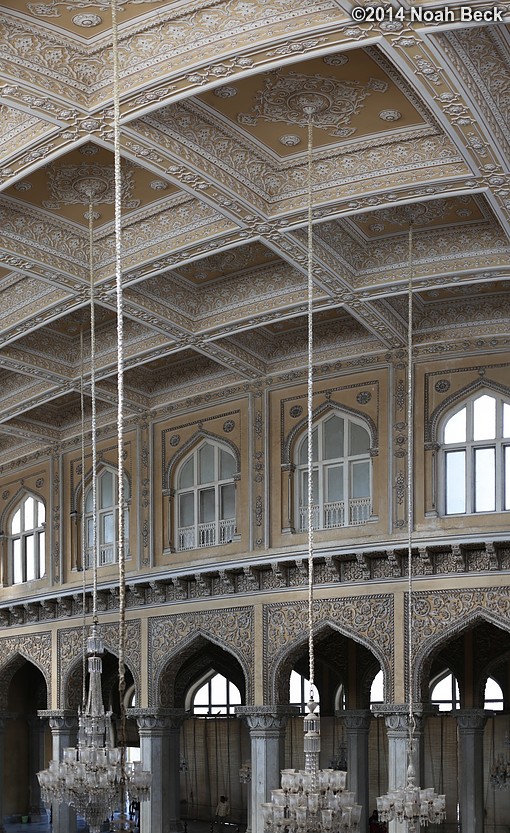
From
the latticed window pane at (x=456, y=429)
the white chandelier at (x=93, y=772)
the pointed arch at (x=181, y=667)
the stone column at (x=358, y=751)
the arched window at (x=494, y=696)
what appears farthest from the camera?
the arched window at (x=494, y=696)

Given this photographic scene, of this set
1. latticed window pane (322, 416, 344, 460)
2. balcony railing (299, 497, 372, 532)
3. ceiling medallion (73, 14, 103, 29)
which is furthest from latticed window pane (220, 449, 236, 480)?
ceiling medallion (73, 14, 103, 29)

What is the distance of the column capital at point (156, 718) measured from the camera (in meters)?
20.7

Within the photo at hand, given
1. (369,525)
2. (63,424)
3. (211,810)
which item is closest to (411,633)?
(369,525)

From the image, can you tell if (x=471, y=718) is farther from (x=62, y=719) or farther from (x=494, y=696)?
(x=62, y=719)

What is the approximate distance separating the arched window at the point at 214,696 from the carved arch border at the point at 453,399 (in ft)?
39.9

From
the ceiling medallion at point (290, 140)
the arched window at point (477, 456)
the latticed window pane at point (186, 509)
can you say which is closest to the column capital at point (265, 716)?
the latticed window pane at point (186, 509)

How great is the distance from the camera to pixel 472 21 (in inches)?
370

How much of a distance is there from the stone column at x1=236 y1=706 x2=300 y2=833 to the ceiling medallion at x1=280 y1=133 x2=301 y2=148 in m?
9.64

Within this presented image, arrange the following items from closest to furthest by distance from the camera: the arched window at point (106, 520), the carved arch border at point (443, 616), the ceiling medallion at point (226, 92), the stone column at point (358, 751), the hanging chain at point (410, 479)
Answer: the ceiling medallion at point (226, 92) < the hanging chain at point (410, 479) < the carved arch border at point (443, 616) < the stone column at point (358, 751) < the arched window at point (106, 520)

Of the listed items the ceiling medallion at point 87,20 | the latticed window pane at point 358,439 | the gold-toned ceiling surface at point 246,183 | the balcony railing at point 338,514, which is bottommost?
the balcony railing at point 338,514

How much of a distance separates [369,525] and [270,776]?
434 centimetres

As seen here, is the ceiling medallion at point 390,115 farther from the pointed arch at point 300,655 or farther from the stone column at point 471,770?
the stone column at point 471,770

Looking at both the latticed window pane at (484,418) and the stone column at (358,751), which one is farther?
the stone column at (358,751)

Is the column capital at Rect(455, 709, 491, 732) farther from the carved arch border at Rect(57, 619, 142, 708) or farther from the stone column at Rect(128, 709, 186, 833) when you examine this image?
the carved arch border at Rect(57, 619, 142, 708)
